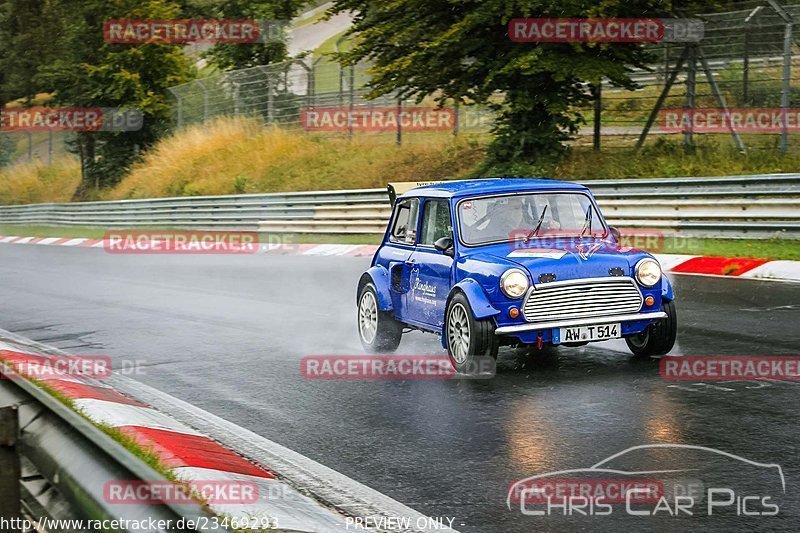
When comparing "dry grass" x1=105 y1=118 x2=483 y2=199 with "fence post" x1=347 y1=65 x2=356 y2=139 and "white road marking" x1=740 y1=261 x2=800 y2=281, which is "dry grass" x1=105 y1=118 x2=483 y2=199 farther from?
"white road marking" x1=740 y1=261 x2=800 y2=281

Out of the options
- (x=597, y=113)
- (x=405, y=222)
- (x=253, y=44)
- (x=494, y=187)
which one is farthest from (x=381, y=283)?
(x=253, y=44)

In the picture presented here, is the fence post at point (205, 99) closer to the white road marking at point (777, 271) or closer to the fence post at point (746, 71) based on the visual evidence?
the fence post at point (746, 71)

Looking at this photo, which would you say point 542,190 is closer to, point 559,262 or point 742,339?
point 559,262

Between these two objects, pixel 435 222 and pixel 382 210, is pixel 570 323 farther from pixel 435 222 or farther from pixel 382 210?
pixel 382 210

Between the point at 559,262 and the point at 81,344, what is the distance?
550cm

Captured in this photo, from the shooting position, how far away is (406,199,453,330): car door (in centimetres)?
906

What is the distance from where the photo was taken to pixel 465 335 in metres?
8.47

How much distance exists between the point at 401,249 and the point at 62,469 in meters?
6.64

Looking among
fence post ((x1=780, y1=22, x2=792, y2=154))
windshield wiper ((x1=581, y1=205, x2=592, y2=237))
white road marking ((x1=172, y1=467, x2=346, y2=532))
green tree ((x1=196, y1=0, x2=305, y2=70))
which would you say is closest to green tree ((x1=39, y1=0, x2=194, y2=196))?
green tree ((x1=196, y1=0, x2=305, y2=70))

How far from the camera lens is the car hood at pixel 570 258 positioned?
8336 mm

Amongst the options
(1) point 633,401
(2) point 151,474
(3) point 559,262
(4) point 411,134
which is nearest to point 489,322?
(3) point 559,262

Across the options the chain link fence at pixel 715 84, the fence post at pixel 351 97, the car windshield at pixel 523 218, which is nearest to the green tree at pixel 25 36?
the fence post at pixel 351 97

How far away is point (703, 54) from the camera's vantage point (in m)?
20.8

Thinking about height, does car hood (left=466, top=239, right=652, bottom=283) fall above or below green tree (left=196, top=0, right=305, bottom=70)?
below
